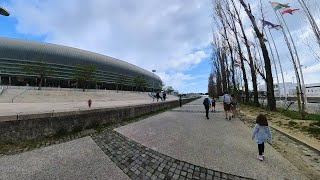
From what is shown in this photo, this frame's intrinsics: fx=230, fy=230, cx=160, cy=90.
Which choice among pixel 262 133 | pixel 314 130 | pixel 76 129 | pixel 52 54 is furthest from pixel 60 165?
pixel 52 54

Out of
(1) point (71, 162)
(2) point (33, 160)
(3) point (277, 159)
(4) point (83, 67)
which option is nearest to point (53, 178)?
(1) point (71, 162)

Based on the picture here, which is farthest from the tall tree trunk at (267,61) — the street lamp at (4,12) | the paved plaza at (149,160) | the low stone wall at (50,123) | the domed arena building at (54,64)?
the domed arena building at (54,64)

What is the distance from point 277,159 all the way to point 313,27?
331 inches

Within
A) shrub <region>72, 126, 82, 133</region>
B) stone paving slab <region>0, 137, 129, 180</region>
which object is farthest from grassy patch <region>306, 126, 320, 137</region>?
shrub <region>72, 126, 82, 133</region>

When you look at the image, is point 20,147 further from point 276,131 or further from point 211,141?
point 276,131

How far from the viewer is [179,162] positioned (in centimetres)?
584

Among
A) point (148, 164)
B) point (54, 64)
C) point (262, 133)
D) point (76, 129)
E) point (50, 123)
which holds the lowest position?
point (148, 164)

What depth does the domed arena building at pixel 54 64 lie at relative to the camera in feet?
228

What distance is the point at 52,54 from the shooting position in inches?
3098

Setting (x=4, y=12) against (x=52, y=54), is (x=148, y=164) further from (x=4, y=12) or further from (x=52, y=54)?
(x=52, y=54)

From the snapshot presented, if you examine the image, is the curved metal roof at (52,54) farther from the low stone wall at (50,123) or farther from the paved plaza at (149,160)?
the paved plaza at (149,160)

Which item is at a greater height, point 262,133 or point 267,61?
point 267,61

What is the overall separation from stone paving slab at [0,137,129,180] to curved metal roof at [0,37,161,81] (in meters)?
77.5

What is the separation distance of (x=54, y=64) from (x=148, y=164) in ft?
267
